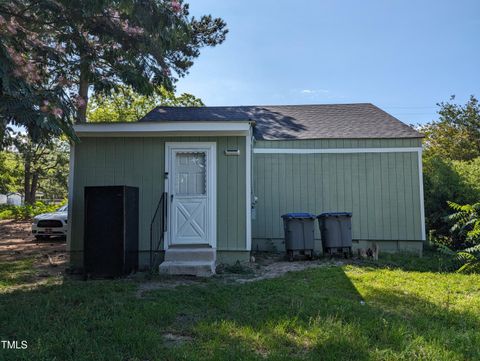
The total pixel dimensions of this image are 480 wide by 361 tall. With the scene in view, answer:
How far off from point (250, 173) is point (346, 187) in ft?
9.49

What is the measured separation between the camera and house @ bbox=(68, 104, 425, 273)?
6820 millimetres

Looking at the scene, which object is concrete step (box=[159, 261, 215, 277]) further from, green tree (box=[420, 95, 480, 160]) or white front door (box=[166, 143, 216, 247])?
green tree (box=[420, 95, 480, 160])

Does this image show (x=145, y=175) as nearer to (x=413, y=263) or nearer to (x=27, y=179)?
(x=413, y=263)

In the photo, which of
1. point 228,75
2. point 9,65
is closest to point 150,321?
point 9,65

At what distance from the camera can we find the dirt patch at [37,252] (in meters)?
6.65

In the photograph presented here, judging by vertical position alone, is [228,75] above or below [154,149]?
above

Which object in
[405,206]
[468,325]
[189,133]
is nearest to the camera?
[468,325]

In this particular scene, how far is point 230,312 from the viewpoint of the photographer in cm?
389

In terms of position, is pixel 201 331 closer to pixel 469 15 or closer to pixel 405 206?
pixel 405 206

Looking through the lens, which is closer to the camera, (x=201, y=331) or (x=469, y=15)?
(x=201, y=331)

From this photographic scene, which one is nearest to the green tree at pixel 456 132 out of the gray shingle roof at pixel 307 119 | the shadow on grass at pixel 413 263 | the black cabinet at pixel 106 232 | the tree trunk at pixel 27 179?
the gray shingle roof at pixel 307 119

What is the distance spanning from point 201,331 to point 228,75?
11.6 meters

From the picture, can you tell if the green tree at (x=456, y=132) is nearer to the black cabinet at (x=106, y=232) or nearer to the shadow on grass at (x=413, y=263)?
the shadow on grass at (x=413, y=263)

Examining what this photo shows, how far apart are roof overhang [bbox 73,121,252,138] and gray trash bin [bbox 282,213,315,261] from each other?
2.03 metres
